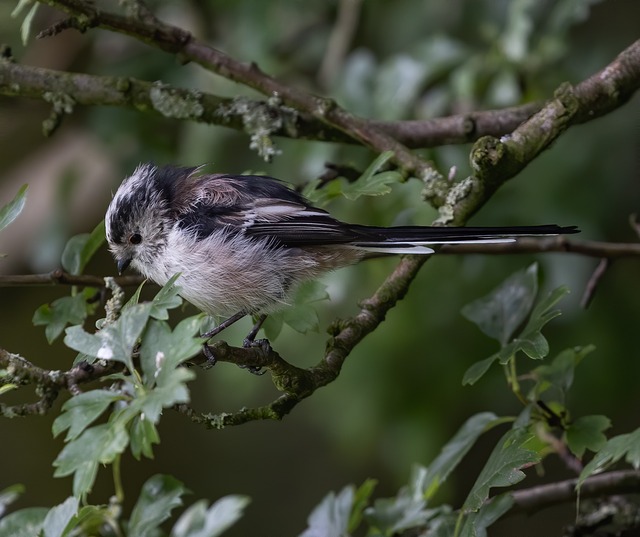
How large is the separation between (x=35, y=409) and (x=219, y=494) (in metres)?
4.35

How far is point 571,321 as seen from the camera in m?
4.00

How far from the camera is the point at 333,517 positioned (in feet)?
8.39

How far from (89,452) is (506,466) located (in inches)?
38.2

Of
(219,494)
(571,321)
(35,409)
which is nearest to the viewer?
(35,409)

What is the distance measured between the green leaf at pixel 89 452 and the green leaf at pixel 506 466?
2.92 ft

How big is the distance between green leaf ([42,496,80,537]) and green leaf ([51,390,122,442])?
0.34 meters

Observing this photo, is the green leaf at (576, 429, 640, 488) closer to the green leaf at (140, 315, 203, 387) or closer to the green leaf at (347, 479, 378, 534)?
the green leaf at (347, 479, 378, 534)

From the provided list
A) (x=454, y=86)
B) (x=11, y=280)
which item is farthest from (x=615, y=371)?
(x=11, y=280)

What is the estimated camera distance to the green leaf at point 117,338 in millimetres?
1679

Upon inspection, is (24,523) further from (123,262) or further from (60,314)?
(123,262)

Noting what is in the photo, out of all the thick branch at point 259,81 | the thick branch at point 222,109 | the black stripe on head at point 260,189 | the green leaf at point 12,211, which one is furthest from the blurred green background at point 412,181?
the green leaf at point 12,211

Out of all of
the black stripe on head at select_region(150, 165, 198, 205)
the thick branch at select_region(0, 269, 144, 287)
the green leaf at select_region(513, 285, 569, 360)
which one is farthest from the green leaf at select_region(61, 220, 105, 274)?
the green leaf at select_region(513, 285, 569, 360)

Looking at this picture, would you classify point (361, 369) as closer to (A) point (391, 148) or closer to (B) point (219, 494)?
(A) point (391, 148)

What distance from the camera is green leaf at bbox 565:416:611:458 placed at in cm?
221
